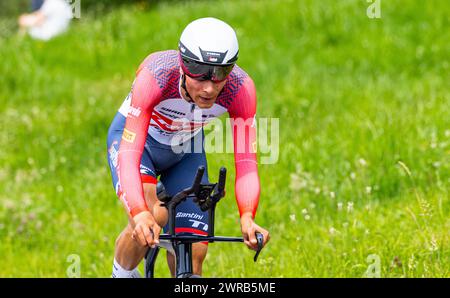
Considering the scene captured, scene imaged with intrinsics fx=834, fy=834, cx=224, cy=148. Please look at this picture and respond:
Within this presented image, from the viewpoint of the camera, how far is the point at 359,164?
8.43m

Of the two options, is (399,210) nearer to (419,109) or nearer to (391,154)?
(391,154)

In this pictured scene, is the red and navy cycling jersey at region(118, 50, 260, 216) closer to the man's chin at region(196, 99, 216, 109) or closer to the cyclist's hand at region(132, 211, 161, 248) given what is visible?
the cyclist's hand at region(132, 211, 161, 248)

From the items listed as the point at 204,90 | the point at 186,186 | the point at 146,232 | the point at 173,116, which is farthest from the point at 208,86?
the point at 186,186

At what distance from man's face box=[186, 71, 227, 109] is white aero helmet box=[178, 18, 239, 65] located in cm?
16

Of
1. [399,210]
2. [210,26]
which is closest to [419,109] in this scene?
[399,210]

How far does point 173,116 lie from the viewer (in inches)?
224

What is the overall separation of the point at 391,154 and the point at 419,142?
1.27ft

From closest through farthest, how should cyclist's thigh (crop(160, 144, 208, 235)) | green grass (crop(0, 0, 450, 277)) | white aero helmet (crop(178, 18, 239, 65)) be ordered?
1. white aero helmet (crop(178, 18, 239, 65))
2. cyclist's thigh (crop(160, 144, 208, 235))
3. green grass (crop(0, 0, 450, 277))

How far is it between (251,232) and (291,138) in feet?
16.7

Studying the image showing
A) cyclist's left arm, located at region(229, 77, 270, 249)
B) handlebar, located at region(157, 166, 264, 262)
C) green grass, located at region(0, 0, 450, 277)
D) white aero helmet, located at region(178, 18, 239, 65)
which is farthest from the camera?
green grass, located at region(0, 0, 450, 277)

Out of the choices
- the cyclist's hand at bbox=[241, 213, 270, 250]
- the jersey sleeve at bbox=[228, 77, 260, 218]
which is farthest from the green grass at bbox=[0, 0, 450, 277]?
the cyclist's hand at bbox=[241, 213, 270, 250]

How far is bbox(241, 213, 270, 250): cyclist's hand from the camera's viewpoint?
476 cm

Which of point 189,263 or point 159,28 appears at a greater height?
point 159,28
